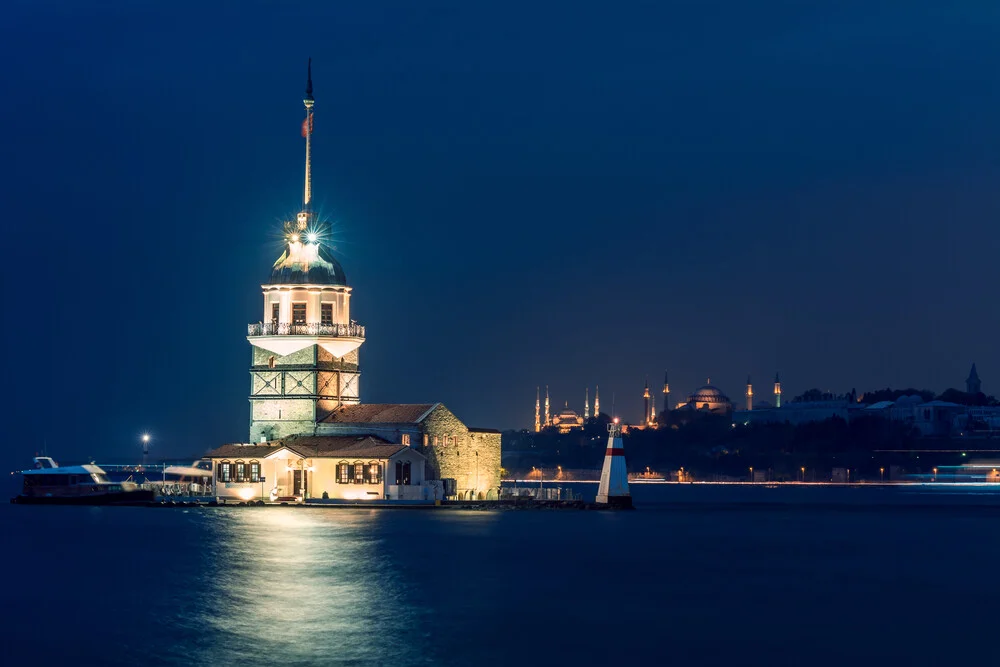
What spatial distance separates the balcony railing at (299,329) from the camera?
291 feet

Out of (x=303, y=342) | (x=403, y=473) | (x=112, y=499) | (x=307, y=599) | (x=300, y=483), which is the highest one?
(x=303, y=342)

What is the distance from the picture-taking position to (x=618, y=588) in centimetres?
4991

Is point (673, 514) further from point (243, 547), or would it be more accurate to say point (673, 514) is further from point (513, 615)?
point (513, 615)

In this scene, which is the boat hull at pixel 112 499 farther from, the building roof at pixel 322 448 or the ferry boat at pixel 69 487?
the building roof at pixel 322 448

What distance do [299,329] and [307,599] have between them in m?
44.1

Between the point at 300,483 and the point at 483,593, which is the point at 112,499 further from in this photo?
the point at 483,593

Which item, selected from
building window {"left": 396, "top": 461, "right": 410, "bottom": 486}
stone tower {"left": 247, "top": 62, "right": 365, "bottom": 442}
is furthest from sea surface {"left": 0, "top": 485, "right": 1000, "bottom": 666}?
stone tower {"left": 247, "top": 62, "right": 365, "bottom": 442}

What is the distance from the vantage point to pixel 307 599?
4597 cm

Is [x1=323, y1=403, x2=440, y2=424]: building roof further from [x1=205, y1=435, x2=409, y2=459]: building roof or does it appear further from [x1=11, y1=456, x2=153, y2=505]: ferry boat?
[x1=11, y1=456, x2=153, y2=505]: ferry boat

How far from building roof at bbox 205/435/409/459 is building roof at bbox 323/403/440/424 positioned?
1158 millimetres

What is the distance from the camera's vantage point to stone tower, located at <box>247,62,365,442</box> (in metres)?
88.2

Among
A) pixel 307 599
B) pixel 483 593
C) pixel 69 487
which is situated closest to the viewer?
pixel 307 599

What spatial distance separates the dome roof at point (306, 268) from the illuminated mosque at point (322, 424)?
6 centimetres

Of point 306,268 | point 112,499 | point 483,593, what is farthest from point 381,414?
point 483,593
